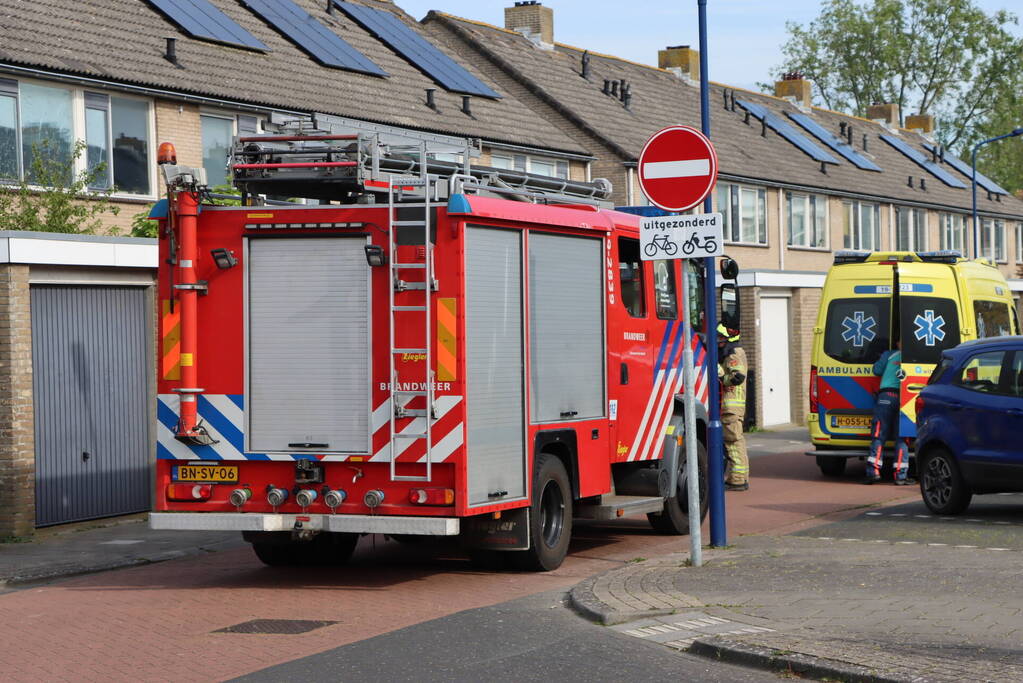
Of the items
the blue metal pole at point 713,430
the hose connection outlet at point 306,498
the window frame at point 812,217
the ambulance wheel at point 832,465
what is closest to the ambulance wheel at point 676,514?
the blue metal pole at point 713,430

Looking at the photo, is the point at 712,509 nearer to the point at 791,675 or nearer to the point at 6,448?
the point at 791,675

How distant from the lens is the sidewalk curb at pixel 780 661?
22.9 ft

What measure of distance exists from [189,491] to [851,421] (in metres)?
10.7

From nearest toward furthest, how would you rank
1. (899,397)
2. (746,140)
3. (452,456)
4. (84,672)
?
(84,672) → (452,456) → (899,397) → (746,140)

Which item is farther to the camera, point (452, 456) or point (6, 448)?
point (6, 448)

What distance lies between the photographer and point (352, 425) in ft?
33.7

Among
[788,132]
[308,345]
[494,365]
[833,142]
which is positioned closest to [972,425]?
[494,365]

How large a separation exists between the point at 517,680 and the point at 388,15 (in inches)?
1005

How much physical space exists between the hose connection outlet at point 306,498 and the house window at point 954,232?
135 feet

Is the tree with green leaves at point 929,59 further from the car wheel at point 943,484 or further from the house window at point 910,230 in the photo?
the car wheel at point 943,484

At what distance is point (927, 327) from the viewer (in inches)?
728

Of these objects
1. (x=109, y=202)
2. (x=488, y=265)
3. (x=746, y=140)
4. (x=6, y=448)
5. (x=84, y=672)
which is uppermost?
(x=746, y=140)

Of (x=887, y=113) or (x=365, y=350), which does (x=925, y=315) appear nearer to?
(x=365, y=350)

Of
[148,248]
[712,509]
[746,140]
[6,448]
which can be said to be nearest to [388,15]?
[746,140]
